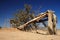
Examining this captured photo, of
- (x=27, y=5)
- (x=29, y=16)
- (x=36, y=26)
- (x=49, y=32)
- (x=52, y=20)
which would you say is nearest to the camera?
(x=49, y=32)

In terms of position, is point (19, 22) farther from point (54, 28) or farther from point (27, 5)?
point (54, 28)

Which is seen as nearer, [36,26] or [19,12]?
[36,26]

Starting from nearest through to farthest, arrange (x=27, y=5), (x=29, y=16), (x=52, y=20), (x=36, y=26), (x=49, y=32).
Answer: (x=49, y=32) < (x=52, y=20) < (x=36, y=26) < (x=29, y=16) < (x=27, y=5)

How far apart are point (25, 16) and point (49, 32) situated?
9.98m

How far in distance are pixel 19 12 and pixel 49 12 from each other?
435 inches

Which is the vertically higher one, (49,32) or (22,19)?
(22,19)

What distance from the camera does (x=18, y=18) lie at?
23.9m

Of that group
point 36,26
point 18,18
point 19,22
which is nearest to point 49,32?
point 36,26

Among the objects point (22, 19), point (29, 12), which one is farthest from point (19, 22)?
point (29, 12)

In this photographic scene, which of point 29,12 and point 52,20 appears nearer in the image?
point 52,20

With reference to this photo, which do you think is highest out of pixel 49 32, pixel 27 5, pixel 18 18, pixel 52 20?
pixel 27 5

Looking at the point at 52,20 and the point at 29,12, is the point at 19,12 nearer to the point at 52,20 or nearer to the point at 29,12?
the point at 29,12

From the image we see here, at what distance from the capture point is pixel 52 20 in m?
14.5

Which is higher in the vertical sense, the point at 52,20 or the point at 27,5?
the point at 27,5
